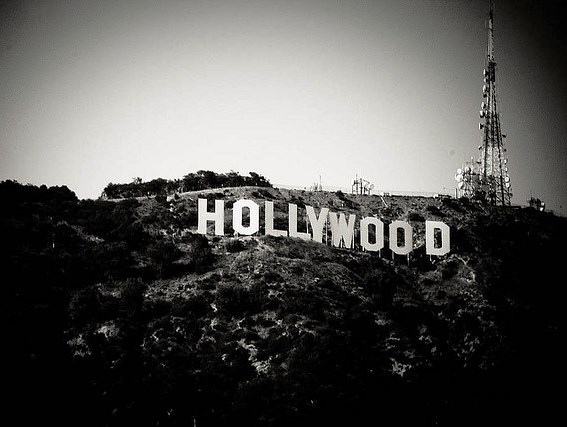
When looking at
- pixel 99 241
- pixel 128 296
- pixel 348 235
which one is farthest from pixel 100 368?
pixel 348 235

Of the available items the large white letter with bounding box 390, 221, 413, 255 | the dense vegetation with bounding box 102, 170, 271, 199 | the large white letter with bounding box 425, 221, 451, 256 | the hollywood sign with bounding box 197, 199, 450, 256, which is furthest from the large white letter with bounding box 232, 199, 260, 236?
the dense vegetation with bounding box 102, 170, 271, 199

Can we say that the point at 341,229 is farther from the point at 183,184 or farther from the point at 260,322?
the point at 183,184

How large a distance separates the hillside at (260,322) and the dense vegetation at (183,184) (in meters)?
10.3

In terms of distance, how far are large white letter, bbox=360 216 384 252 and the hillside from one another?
70.4 inches

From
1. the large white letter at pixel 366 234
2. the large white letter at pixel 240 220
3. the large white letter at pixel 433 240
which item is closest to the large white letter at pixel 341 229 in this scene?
the large white letter at pixel 366 234

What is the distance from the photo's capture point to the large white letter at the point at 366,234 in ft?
219

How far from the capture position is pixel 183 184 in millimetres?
90875

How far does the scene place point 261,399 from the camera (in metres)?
42.3

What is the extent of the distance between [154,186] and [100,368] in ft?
158

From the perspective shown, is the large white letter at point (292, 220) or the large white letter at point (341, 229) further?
the large white letter at point (341, 229)

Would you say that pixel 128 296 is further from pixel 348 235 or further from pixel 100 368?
pixel 348 235

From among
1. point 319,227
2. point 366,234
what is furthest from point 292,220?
point 366,234

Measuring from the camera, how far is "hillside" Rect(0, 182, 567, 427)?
42656 millimetres

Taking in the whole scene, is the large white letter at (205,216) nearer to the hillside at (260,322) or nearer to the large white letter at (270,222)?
the hillside at (260,322)
